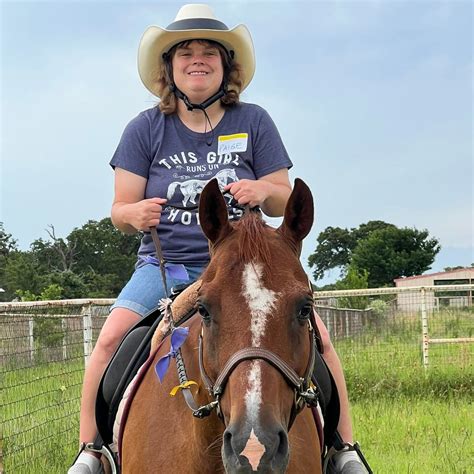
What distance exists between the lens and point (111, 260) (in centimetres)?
5469

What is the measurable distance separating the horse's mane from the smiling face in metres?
1.42

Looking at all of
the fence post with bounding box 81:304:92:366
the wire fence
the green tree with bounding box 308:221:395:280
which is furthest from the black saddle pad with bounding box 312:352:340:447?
the green tree with bounding box 308:221:395:280

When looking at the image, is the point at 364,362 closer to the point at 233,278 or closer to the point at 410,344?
Result: the point at 410,344

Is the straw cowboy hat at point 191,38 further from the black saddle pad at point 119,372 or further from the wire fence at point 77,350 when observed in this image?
the wire fence at point 77,350

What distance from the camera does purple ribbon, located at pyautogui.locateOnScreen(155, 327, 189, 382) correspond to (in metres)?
2.89

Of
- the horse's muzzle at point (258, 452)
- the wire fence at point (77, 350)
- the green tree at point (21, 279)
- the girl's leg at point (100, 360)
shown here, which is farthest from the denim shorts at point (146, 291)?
the green tree at point (21, 279)

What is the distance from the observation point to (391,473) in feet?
21.0

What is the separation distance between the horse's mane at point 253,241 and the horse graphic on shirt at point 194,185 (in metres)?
1.05

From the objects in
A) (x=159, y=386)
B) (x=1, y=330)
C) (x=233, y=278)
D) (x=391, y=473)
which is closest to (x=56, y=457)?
(x=1, y=330)

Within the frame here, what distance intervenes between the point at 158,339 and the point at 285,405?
1141mm

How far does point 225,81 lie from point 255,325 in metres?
2.09

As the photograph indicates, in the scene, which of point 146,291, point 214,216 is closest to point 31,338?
point 146,291

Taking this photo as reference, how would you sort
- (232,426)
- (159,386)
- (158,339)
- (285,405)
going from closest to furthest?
(232,426), (285,405), (159,386), (158,339)

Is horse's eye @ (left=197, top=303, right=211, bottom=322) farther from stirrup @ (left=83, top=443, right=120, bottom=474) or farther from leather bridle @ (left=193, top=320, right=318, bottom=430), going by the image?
stirrup @ (left=83, top=443, right=120, bottom=474)
